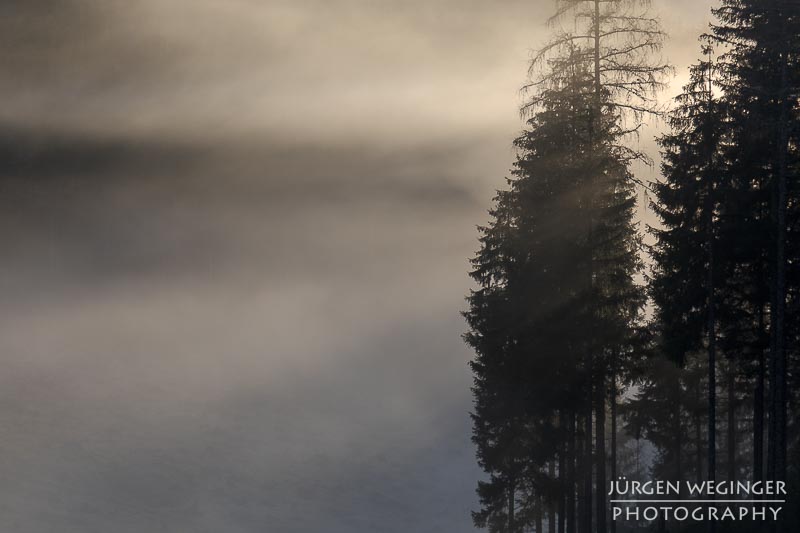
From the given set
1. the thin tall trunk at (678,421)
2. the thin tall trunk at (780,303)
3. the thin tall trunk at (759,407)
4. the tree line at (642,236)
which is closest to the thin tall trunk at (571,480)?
the tree line at (642,236)

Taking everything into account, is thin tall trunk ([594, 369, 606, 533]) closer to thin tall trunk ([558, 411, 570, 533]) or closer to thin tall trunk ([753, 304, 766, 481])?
thin tall trunk ([558, 411, 570, 533])

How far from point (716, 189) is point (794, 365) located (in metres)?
10.5

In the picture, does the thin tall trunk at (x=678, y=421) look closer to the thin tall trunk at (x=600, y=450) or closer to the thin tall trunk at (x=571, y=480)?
the thin tall trunk at (x=571, y=480)

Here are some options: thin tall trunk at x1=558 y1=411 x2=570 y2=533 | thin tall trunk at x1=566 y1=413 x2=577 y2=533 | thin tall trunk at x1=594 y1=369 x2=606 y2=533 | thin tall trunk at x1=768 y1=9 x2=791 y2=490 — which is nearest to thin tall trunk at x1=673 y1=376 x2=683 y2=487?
thin tall trunk at x1=566 y1=413 x2=577 y2=533

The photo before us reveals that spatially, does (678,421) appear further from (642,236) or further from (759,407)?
(642,236)

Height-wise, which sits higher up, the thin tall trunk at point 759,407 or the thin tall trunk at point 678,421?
the thin tall trunk at point 678,421

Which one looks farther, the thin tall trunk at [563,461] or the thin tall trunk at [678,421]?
the thin tall trunk at [678,421]

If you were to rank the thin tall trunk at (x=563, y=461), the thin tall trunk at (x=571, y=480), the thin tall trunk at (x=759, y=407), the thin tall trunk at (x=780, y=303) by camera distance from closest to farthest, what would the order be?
1. the thin tall trunk at (x=780, y=303)
2. the thin tall trunk at (x=563, y=461)
3. the thin tall trunk at (x=759, y=407)
4. the thin tall trunk at (x=571, y=480)

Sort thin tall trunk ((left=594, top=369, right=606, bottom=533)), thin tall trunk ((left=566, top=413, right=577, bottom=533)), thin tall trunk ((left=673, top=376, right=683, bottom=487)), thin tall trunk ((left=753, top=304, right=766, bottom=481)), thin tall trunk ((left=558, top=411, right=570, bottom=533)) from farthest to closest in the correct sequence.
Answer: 1. thin tall trunk ((left=673, top=376, right=683, bottom=487))
2. thin tall trunk ((left=566, top=413, right=577, bottom=533))
3. thin tall trunk ((left=753, top=304, right=766, bottom=481))
4. thin tall trunk ((left=558, top=411, right=570, bottom=533))
5. thin tall trunk ((left=594, top=369, right=606, bottom=533))

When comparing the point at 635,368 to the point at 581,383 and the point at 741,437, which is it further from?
the point at 741,437

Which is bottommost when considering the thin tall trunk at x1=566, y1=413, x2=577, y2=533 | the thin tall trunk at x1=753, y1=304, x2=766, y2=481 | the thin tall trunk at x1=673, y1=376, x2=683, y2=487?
the thin tall trunk at x1=566, y1=413, x2=577, y2=533

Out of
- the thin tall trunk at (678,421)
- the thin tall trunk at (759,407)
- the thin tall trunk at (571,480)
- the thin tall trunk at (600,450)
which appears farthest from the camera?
the thin tall trunk at (678,421)

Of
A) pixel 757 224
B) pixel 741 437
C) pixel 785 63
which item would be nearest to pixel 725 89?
pixel 785 63

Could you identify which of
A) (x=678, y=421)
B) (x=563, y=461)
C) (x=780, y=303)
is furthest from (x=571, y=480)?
(x=678, y=421)
